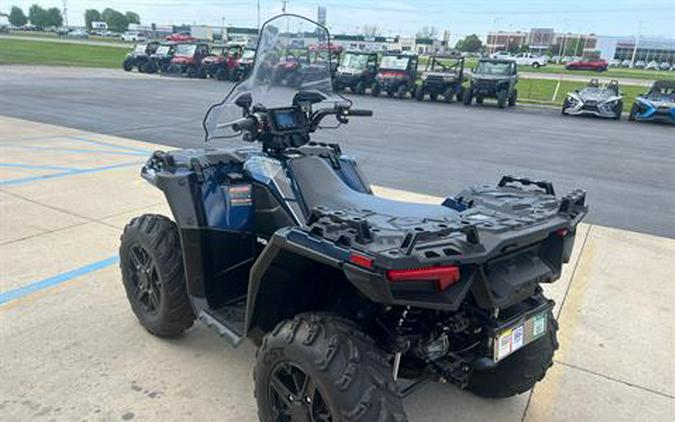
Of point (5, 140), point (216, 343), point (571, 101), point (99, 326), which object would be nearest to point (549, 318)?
point (216, 343)

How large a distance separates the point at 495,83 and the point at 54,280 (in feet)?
64.1

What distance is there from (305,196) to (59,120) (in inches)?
434

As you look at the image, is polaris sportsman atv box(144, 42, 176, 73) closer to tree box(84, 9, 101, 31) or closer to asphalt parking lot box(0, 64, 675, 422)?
asphalt parking lot box(0, 64, 675, 422)

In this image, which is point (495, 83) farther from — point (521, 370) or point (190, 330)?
point (521, 370)

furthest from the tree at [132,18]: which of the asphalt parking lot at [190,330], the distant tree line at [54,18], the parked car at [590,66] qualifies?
the asphalt parking lot at [190,330]

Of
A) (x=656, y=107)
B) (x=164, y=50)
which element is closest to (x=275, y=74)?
(x=656, y=107)

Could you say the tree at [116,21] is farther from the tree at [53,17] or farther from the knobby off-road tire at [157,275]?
the knobby off-road tire at [157,275]

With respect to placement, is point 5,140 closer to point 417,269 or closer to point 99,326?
point 99,326

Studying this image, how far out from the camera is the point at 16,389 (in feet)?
9.29

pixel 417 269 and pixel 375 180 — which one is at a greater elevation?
pixel 417 269

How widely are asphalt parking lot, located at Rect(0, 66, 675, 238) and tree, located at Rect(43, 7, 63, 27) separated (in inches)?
4574

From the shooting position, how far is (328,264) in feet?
6.55

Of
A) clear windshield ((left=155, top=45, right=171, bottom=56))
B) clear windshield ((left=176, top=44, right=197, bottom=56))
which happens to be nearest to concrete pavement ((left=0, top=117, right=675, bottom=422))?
clear windshield ((left=176, top=44, right=197, bottom=56))

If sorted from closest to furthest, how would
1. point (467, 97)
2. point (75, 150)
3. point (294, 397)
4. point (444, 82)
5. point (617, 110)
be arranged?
point (294, 397) < point (75, 150) < point (617, 110) < point (467, 97) < point (444, 82)
